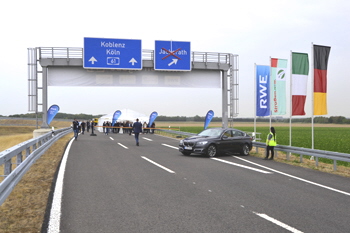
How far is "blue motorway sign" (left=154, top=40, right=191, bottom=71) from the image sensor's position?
26828 mm

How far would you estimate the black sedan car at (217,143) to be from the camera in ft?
52.6

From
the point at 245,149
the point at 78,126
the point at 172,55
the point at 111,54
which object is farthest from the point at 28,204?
the point at 78,126

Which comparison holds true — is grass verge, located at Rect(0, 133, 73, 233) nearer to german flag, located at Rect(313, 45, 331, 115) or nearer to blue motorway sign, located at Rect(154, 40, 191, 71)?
german flag, located at Rect(313, 45, 331, 115)

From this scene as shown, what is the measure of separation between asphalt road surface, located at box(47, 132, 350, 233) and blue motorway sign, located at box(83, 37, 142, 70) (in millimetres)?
15483

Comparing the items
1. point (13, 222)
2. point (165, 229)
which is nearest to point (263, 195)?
point (165, 229)

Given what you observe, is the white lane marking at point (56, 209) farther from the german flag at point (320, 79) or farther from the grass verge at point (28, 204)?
the german flag at point (320, 79)

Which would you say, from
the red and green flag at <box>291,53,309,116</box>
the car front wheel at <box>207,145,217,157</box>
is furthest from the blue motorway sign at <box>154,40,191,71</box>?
the car front wheel at <box>207,145,217,157</box>

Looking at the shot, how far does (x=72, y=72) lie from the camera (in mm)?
26000

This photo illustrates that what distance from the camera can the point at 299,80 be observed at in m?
17.8

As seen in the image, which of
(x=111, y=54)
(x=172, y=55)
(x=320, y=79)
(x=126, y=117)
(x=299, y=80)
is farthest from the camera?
(x=126, y=117)

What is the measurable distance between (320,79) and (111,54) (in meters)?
15.1

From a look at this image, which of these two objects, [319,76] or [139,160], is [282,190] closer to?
[139,160]

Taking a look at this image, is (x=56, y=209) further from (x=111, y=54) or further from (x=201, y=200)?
(x=111, y=54)

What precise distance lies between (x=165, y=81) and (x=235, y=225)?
22.4 metres
